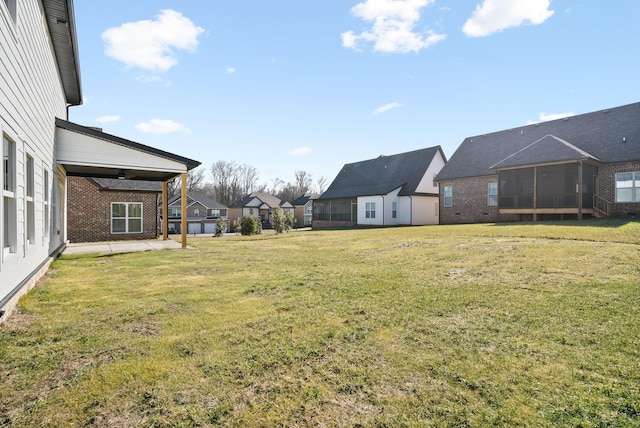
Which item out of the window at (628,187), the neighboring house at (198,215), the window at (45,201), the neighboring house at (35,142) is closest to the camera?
the neighboring house at (35,142)

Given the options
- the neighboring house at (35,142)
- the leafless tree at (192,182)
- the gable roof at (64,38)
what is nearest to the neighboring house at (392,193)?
the neighboring house at (35,142)

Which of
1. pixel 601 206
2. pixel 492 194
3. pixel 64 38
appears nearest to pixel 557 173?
pixel 601 206

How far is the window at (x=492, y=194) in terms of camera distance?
21.9 m

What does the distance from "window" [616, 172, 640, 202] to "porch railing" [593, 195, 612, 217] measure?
49cm

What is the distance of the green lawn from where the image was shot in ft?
7.91

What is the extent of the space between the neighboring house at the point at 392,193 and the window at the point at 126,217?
18.3 metres

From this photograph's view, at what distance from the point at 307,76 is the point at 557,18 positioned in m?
10.1

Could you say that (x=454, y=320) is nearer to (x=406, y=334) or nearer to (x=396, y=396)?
(x=406, y=334)

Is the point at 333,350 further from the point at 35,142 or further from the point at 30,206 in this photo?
the point at 35,142

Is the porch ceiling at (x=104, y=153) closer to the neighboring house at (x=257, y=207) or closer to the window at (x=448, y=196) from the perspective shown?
the window at (x=448, y=196)

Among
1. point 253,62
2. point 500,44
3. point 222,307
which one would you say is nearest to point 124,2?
point 253,62

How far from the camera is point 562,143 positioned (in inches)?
711

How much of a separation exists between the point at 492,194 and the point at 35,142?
74.8ft

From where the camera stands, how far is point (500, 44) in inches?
476
